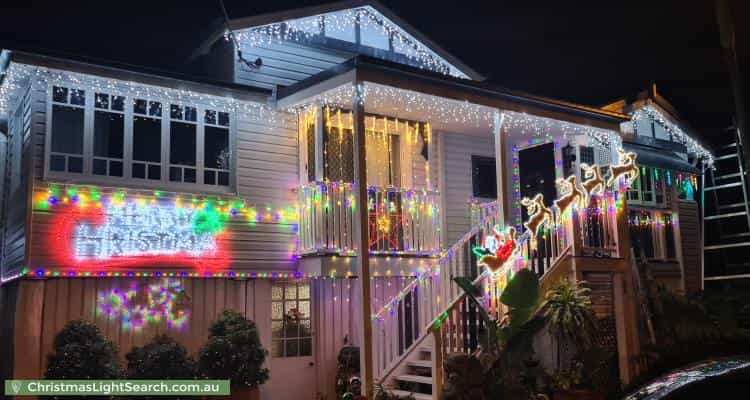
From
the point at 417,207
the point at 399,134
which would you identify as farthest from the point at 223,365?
the point at 399,134

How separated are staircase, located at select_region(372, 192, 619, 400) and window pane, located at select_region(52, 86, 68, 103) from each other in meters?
6.39

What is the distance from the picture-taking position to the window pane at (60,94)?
11180 mm

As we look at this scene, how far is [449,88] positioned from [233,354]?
225 inches

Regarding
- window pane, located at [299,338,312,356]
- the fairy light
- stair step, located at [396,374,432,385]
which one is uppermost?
the fairy light

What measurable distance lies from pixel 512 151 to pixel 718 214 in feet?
22.8

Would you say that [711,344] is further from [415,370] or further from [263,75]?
[263,75]

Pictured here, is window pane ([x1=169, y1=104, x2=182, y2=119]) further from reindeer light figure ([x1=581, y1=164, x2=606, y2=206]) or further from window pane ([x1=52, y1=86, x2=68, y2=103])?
reindeer light figure ([x1=581, y1=164, x2=606, y2=206])

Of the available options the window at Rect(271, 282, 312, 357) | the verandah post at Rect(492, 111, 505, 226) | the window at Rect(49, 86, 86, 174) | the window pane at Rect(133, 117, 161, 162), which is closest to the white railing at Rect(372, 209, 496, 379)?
the verandah post at Rect(492, 111, 505, 226)

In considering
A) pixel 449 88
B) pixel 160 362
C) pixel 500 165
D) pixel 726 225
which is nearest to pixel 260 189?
pixel 160 362

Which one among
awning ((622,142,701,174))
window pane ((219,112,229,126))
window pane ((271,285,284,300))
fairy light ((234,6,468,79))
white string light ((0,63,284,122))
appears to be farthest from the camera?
awning ((622,142,701,174))

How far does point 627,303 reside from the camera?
1320 cm

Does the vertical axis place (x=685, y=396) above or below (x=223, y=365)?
above

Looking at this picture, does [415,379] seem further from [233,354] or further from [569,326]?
[233,354]

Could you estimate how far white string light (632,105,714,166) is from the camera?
762 inches
